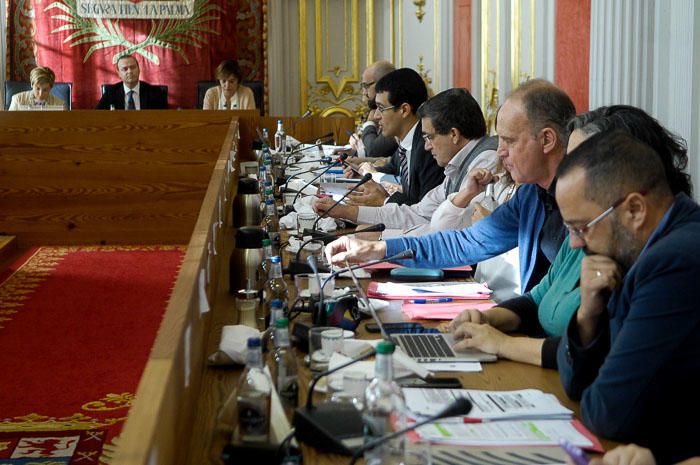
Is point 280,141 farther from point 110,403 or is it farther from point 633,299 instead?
point 633,299

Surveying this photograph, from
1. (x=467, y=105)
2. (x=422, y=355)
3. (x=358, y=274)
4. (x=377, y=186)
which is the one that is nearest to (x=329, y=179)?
(x=377, y=186)

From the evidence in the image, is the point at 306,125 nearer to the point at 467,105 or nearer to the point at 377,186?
the point at 377,186

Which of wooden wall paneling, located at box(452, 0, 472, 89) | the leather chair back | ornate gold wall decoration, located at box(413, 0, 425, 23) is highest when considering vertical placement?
ornate gold wall decoration, located at box(413, 0, 425, 23)

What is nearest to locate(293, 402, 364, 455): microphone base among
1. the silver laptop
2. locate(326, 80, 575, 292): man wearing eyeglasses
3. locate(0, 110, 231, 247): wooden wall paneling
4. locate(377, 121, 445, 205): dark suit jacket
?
the silver laptop

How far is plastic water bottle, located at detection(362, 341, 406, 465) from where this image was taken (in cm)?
139

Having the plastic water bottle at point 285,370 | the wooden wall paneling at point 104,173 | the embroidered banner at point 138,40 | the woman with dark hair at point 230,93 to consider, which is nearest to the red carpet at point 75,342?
the wooden wall paneling at point 104,173

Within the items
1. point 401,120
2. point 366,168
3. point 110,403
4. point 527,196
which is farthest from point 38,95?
point 527,196

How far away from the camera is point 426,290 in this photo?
106 inches

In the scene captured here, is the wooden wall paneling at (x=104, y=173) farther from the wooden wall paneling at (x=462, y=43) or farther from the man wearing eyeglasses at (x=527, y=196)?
the man wearing eyeglasses at (x=527, y=196)

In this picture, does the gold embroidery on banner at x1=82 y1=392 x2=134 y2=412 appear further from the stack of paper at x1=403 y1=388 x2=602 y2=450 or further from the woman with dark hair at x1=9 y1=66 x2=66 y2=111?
the woman with dark hair at x1=9 y1=66 x2=66 y2=111

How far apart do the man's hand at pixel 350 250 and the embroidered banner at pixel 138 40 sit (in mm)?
7104

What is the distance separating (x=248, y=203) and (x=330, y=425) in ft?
7.83

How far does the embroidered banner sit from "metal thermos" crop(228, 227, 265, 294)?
7.26m

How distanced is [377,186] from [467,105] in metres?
1.04
